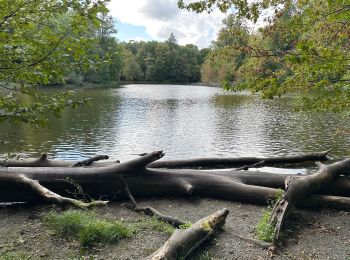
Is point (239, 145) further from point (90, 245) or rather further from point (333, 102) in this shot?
point (90, 245)

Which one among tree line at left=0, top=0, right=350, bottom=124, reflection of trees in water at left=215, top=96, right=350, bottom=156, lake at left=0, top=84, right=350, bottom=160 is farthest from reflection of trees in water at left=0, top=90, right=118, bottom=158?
tree line at left=0, top=0, right=350, bottom=124

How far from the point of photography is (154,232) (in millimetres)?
8102

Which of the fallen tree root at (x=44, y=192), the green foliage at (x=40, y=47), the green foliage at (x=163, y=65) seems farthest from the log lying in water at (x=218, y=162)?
the green foliage at (x=163, y=65)

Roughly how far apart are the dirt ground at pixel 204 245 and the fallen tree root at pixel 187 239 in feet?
0.63

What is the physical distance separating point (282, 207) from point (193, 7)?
5.45m

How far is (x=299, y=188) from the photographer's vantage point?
30.9 feet

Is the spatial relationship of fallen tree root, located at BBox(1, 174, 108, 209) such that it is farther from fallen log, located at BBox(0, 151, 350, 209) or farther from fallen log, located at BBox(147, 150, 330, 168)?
fallen log, located at BBox(147, 150, 330, 168)

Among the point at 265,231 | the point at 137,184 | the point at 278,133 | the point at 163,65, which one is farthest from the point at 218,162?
the point at 163,65

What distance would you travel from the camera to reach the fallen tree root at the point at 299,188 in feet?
27.3

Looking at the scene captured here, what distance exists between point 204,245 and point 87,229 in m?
2.41

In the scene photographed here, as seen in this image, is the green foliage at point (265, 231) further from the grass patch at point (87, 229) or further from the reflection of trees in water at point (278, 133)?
the reflection of trees in water at point (278, 133)

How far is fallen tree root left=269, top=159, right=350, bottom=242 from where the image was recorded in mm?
8312

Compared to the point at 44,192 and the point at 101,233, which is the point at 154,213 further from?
the point at 44,192

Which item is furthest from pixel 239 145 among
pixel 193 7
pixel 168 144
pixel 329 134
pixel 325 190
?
pixel 193 7
